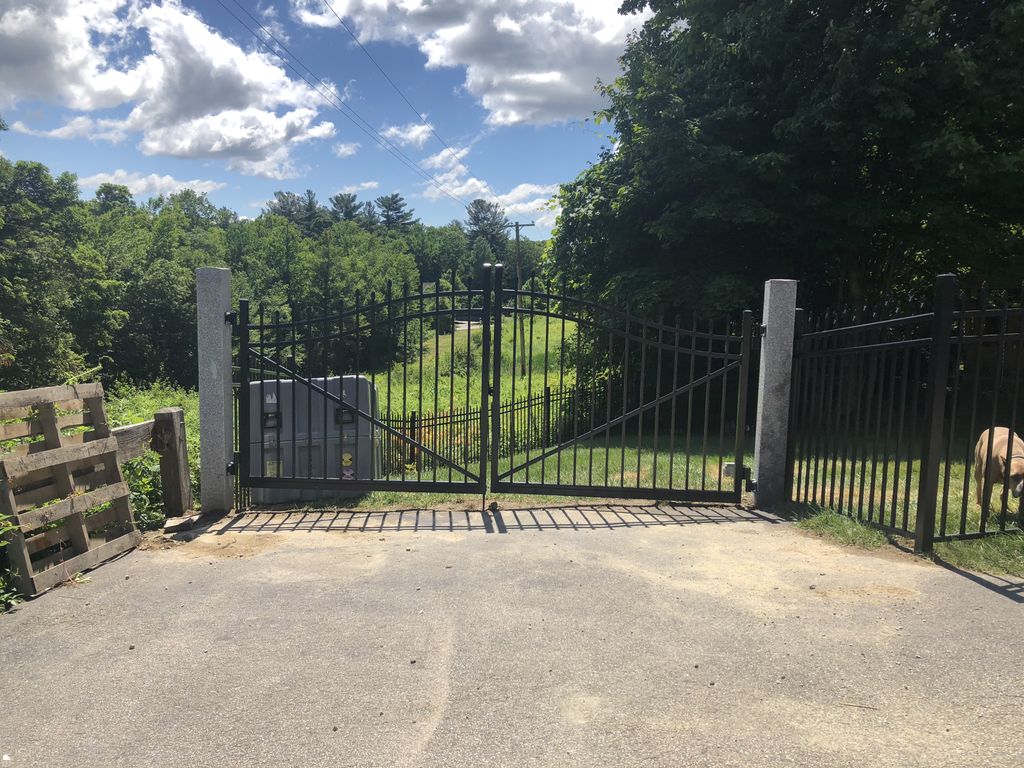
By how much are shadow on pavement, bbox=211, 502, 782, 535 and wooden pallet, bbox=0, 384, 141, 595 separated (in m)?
1.02

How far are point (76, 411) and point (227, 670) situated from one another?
2770 mm

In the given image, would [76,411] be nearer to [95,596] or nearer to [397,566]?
[95,596]

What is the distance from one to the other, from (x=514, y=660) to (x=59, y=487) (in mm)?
3483

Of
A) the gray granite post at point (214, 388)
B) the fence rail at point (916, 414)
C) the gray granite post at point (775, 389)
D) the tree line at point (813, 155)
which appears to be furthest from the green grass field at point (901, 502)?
the tree line at point (813, 155)

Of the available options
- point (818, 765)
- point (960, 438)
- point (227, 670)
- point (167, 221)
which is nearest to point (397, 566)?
point (227, 670)

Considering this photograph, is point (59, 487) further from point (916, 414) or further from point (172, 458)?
point (916, 414)

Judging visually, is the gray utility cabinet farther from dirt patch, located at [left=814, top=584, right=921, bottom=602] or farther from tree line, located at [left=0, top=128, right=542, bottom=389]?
dirt patch, located at [left=814, top=584, right=921, bottom=602]

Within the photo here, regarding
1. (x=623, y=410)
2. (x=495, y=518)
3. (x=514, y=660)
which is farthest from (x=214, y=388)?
(x=514, y=660)

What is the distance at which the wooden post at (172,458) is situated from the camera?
6289mm

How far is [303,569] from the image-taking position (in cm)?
516

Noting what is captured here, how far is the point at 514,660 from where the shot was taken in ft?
12.1

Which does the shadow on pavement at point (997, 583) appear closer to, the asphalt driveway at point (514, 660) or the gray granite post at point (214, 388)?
the asphalt driveway at point (514, 660)

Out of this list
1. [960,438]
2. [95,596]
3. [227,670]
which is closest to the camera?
[227,670]

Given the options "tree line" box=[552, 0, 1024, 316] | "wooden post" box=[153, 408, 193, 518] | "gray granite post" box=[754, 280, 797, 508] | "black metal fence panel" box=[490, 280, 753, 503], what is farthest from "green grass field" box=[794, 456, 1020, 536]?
"tree line" box=[552, 0, 1024, 316]
